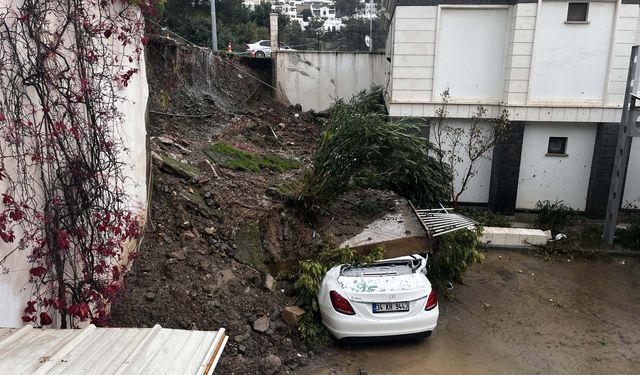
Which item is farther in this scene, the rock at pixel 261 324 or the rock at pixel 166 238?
the rock at pixel 166 238

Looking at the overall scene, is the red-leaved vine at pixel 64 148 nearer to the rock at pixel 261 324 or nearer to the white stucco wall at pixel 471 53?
the rock at pixel 261 324

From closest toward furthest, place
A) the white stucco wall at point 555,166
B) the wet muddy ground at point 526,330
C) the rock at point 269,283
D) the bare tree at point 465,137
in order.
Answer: the wet muddy ground at point 526,330
the rock at point 269,283
the bare tree at point 465,137
the white stucco wall at point 555,166

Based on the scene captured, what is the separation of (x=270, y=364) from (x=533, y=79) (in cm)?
868

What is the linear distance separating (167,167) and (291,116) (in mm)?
10052

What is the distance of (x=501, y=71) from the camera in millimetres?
11109

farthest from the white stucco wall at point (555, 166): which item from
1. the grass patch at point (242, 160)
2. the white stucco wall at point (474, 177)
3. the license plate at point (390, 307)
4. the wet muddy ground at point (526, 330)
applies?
the license plate at point (390, 307)

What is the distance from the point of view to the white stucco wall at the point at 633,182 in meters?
11.3

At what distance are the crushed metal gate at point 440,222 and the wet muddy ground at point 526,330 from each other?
3.94 feet

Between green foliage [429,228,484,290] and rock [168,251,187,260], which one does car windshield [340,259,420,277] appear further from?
rock [168,251,187,260]

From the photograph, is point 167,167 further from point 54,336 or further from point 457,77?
point 457,77

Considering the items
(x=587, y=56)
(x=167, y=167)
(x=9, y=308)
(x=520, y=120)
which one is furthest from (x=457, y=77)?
(x=9, y=308)

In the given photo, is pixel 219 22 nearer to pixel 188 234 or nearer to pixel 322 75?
pixel 322 75

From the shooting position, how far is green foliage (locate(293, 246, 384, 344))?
6047 mm

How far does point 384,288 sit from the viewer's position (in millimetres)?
5785
